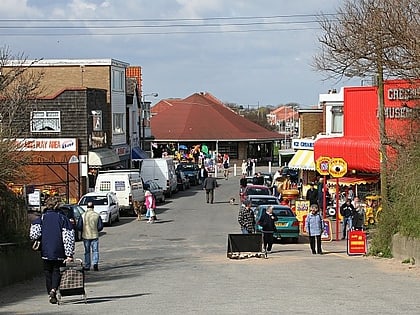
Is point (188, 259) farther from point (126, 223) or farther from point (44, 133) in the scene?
point (44, 133)

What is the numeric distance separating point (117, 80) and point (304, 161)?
673 inches

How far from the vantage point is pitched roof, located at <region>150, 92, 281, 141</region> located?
90.2m

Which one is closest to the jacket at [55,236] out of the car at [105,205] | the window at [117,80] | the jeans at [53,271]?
the jeans at [53,271]

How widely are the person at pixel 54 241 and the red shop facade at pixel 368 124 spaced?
17.9m

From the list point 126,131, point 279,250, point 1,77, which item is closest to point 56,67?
point 126,131

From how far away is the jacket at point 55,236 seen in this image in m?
12.1

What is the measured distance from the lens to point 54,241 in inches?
476

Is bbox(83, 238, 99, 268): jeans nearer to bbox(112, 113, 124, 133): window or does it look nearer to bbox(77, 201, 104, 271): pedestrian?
bbox(77, 201, 104, 271): pedestrian

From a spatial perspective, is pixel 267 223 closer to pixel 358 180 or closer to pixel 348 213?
pixel 348 213

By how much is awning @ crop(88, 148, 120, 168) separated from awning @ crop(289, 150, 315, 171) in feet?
37.5

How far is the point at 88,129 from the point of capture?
48875mm

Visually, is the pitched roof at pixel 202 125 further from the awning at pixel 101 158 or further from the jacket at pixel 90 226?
the jacket at pixel 90 226

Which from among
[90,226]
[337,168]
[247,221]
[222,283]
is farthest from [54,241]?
[337,168]

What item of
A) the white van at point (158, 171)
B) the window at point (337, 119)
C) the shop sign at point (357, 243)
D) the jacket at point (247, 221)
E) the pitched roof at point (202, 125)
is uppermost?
the pitched roof at point (202, 125)
